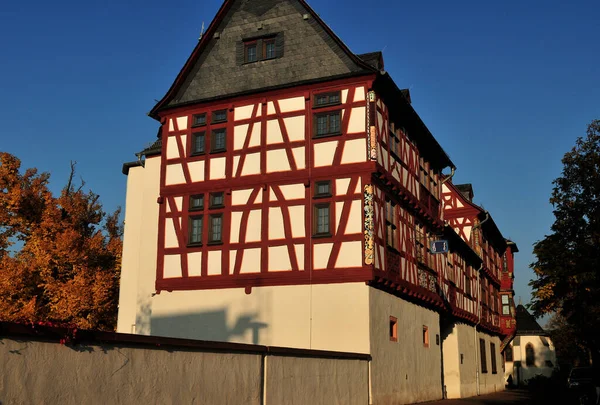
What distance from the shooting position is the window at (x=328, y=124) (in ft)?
78.6

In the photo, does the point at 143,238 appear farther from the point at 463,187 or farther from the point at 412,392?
the point at 463,187

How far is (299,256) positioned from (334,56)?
22.6 feet

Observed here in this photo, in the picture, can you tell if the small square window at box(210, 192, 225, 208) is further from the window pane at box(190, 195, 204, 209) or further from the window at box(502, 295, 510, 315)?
the window at box(502, 295, 510, 315)

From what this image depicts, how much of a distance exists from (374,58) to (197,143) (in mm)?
7051

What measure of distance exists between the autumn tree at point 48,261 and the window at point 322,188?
687 inches

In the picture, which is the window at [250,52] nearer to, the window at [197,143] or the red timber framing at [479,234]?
the window at [197,143]

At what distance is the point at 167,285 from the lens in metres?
25.5

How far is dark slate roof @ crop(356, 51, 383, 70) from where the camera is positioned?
80.0 ft

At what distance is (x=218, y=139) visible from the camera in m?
26.0

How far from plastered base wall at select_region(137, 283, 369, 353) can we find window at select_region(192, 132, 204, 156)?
5.08 metres

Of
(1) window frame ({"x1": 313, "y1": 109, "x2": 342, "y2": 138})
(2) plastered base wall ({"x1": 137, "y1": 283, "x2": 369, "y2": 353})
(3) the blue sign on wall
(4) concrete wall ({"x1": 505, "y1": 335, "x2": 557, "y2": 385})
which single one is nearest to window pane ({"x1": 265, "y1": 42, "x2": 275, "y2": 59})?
(1) window frame ({"x1": 313, "y1": 109, "x2": 342, "y2": 138})

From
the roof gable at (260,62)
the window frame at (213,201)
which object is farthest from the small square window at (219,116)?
the window frame at (213,201)

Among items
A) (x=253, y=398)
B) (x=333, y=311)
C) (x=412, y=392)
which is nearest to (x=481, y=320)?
(x=412, y=392)

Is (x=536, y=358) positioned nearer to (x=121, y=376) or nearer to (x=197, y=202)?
(x=197, y=202)
